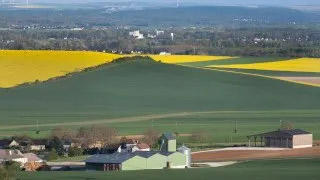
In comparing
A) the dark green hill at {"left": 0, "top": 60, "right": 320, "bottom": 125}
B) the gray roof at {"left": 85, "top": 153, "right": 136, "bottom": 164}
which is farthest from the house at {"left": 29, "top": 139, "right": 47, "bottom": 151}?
the dark green hill at {"left": 0, "top": 60, "right": 320, "bottom": 125}

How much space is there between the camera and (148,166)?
46.5m

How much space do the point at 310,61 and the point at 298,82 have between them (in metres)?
18.0

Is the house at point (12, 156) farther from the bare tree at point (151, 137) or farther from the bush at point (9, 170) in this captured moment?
the bare tree at point (151, 137)

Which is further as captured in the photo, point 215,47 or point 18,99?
point 215,47

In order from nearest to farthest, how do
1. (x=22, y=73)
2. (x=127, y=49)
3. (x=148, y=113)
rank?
(x=148, y=113) → (x=22, y=73) → (x=127, y=49)

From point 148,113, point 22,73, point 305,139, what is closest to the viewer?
point 305,139

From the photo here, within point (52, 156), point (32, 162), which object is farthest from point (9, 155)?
point (52, 156)

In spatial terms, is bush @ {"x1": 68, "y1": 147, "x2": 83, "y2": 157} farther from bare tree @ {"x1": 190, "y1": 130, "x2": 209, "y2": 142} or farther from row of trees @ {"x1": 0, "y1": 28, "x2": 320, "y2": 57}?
row of trees @ {"x1": 0, "y1": 28, "x2": 320, "y2": 57}

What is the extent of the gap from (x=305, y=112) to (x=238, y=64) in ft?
98.6

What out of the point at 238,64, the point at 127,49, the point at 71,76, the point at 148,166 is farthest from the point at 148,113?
the point at 127,49

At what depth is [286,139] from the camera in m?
55.1

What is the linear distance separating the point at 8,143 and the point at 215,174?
1593cm

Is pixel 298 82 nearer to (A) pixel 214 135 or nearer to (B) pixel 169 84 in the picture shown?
(B) pixel 169 84

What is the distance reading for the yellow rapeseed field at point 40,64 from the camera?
83.5 m
